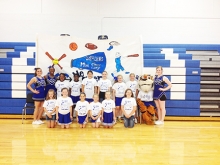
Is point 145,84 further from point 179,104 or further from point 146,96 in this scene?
point 179,104

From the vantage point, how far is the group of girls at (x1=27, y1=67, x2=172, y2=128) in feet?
18.5

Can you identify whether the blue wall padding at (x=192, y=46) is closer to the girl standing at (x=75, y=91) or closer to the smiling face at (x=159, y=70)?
the smiling face at (x=159, y=70)

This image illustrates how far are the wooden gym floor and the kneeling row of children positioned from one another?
17cm

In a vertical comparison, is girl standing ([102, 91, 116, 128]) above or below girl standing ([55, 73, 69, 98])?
below

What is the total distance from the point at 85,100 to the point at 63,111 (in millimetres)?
623

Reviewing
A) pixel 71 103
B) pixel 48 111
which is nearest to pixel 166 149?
pixel 71 103

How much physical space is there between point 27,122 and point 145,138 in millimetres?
2832

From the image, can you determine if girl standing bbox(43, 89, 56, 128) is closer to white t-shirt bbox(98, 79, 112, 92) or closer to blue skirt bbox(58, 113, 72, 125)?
blue skirt bbox(58, 113, 72, 125)

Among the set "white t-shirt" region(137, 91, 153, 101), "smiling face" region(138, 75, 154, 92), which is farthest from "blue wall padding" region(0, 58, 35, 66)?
"white t-shirt" region(137, 91, 153, 101)

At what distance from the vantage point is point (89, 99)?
6.14 metres

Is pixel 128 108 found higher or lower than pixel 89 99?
lower

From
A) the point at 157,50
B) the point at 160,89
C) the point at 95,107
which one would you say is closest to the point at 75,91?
the point at 95,107
